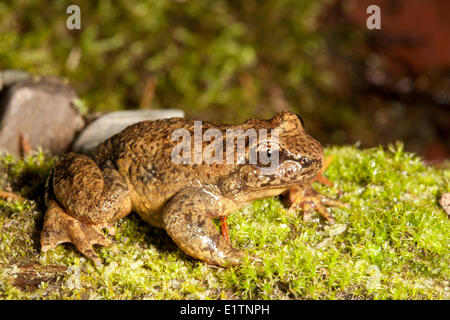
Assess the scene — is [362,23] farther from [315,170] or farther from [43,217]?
[43,217]

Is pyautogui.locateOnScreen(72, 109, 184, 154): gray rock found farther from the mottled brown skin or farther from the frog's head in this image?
the frog's head

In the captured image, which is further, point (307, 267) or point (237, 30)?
point (237, 30)

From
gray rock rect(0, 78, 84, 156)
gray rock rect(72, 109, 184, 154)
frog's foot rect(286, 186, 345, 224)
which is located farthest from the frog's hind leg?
gray rock rect(0, 78, 84, 156)

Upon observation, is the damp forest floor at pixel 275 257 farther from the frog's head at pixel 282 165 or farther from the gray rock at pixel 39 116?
the gray rock at pixel 39 116

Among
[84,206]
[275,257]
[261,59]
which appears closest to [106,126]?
[84,206]

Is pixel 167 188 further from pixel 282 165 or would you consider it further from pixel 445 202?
pixel 445 202
